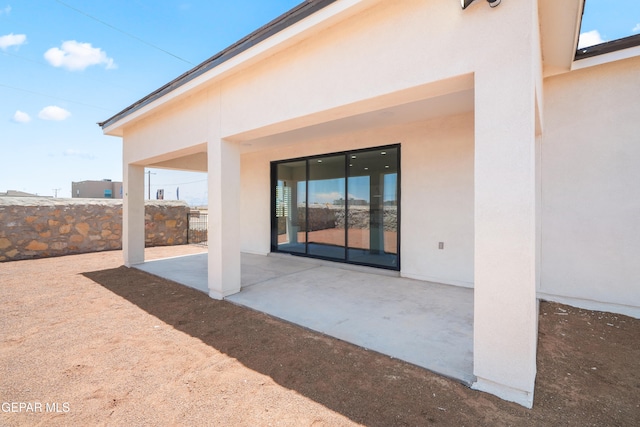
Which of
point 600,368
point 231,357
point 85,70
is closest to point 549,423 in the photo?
point 600,368

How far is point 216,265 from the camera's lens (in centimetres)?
466

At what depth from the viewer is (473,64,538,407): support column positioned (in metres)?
2.04

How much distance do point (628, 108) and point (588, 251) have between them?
6.83 ft

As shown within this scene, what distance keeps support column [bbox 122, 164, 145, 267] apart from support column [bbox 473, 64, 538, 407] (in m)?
7.66

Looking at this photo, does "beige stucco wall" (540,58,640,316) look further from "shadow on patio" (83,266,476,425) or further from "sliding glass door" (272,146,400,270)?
"shadow on patio" (83,266,476,425)

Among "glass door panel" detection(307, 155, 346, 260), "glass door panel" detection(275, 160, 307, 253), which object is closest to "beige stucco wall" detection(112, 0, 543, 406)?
"glass door panel" detection(307, 155, 346, 260)

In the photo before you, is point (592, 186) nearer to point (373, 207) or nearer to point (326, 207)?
point (373, 207)

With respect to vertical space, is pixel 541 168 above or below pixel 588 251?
above

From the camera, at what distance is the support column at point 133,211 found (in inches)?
275

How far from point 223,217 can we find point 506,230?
12.8ft

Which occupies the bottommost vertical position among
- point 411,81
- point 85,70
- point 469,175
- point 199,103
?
point 469,175

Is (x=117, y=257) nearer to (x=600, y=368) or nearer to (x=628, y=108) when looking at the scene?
(x=600, y=368)

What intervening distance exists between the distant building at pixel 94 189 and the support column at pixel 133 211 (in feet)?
103

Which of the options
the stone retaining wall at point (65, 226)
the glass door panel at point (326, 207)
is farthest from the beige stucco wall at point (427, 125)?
the stone retaining wall at point (65, 226)
